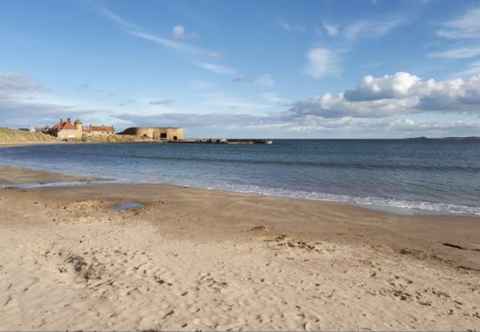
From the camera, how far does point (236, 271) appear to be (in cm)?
757

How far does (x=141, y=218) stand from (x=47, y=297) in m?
6.94

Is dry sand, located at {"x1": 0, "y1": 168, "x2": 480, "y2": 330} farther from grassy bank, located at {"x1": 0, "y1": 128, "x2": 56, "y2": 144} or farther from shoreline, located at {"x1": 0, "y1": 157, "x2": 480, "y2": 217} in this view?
grassy bank, located at {"x1": 0, "y1": 128, "x2": 56, "y2": 144}

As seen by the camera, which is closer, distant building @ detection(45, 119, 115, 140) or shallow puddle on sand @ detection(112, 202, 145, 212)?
shallow puddle on sand @ detection(112, 202, 145, 212)

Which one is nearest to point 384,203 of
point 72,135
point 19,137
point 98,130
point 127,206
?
point 127,206

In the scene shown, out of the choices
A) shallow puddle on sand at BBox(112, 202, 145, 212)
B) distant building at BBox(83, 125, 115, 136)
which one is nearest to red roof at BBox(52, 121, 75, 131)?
distant building at BBox(83, 125, 115, 136)

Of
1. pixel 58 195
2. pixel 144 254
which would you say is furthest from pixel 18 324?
pixel 58 195

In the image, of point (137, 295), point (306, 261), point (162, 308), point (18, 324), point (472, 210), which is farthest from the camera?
point (472, 210)

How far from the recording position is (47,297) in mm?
6156

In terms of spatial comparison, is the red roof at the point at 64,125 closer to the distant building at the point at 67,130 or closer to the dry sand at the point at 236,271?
the distant building at the point at 67,130

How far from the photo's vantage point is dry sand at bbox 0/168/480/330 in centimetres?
560

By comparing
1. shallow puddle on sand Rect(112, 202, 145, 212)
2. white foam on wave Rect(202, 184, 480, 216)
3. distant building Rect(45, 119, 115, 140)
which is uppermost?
distant building Rect(45, 119, 115, 140)

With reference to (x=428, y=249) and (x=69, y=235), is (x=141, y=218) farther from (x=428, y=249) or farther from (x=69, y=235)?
(x=428, y=249)

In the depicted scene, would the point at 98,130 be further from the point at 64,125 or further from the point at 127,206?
the point at 127,206

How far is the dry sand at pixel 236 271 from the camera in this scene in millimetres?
5598
